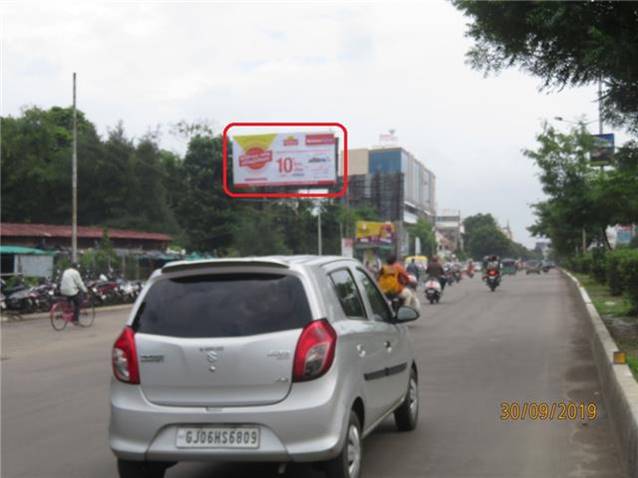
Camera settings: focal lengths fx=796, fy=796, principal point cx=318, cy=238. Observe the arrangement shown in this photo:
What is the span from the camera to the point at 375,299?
6434mm

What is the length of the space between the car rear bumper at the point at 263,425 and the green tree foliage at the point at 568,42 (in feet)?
20.6

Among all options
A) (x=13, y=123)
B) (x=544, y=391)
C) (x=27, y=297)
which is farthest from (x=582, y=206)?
(x=13, y=123)

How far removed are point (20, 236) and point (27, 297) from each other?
48.6ft

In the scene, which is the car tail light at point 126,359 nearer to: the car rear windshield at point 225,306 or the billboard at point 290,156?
the car rear windshield at point 225,306

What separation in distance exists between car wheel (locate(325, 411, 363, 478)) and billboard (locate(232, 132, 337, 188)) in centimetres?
4582

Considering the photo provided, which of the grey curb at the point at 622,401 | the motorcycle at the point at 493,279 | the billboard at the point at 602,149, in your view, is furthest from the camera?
the motorcycle at the point at 493,279

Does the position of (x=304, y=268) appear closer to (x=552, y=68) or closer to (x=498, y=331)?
(x=552, y=68)

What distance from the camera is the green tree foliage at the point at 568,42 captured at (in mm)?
9312

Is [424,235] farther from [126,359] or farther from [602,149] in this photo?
[126,359]

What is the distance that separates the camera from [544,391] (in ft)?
29.3

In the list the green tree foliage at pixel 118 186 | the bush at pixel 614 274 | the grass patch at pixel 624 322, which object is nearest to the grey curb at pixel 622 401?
the grass patch at pixel 624 322

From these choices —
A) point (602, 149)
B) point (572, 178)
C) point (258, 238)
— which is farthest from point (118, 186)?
point (602, 149)

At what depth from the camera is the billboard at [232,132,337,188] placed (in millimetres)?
50656
